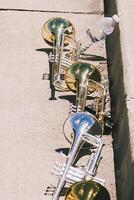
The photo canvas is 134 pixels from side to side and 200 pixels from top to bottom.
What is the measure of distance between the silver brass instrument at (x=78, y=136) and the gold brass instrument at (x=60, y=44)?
4.18 ft

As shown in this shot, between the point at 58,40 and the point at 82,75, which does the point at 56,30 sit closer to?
the point at 58,40

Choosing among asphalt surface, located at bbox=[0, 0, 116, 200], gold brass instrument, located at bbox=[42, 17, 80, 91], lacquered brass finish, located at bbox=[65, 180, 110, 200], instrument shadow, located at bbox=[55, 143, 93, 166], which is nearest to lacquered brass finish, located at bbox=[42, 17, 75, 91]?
gold brass instrument, located at bbox=[42, 17, 80, 91]

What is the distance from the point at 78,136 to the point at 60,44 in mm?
2040

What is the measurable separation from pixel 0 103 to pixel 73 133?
1450 millimetres

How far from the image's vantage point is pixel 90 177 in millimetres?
7527

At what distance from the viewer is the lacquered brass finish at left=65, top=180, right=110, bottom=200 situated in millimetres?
7035

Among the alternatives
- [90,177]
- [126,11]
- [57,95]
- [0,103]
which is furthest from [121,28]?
[90,177]

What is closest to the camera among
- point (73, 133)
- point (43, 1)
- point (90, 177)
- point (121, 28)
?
point (90, 177)

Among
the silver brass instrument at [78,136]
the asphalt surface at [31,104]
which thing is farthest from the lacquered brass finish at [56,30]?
the silver brass instrument at [78,136]

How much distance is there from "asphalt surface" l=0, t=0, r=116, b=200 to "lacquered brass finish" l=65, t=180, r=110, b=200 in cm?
73

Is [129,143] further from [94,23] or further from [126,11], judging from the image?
[94,23]

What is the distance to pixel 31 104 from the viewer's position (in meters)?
9.12

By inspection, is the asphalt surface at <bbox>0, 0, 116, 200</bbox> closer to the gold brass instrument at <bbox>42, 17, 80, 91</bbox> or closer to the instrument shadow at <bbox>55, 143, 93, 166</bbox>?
the instrument shadow at <bbox>55, 143, 93, 166</bbox>

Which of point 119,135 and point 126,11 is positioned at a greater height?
point 126,11
